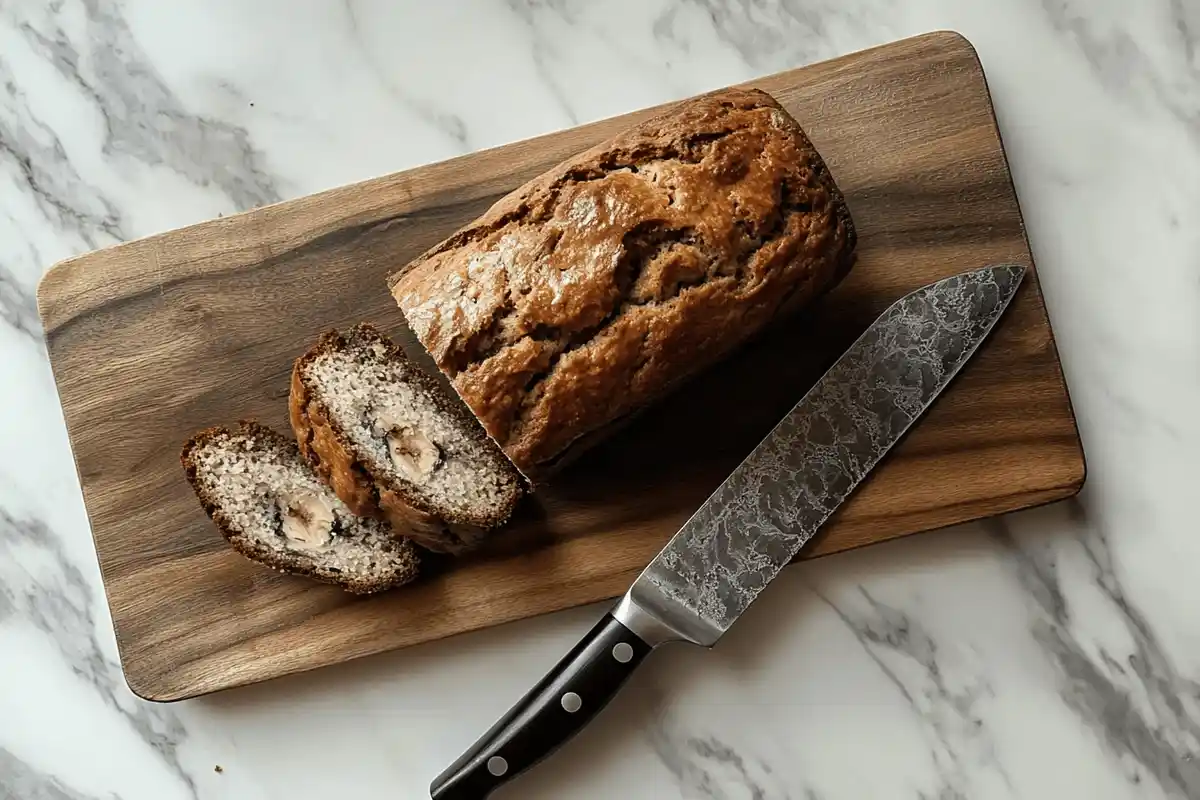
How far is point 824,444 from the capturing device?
233 centimetres

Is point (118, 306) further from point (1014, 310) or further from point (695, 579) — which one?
point (1014, 310)

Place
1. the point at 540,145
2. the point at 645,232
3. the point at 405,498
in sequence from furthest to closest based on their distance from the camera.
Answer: the point at 540,145
the point at 405,498
the point at 645,232

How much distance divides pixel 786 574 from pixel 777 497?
263 millimetres

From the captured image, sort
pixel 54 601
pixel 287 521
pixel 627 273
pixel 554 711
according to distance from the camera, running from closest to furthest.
Answer: 1. pixel 627 273
2. pixel 554 711
3. pixel 287 521
4. pixel 54 601

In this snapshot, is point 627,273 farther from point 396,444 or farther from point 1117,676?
point 1117,676

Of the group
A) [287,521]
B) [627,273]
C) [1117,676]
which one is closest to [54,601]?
[287,521]

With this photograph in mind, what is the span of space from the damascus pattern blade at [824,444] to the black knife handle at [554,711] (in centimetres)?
12

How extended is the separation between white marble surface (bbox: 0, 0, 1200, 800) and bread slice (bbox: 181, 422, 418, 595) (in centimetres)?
28

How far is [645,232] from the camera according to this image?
1997mm

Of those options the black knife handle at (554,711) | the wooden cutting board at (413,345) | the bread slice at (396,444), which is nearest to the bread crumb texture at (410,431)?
the bread slice at (396,444)

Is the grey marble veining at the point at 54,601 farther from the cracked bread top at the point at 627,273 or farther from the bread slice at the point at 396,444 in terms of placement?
the cracked bread top at the point at 627,273

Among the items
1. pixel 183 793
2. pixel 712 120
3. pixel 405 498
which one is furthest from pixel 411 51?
pixel 183 793

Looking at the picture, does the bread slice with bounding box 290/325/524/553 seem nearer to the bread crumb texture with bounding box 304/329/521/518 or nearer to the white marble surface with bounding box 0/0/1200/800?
the bread crumb texture with bounding box 304/329/521/518

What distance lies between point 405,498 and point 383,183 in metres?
0.78
